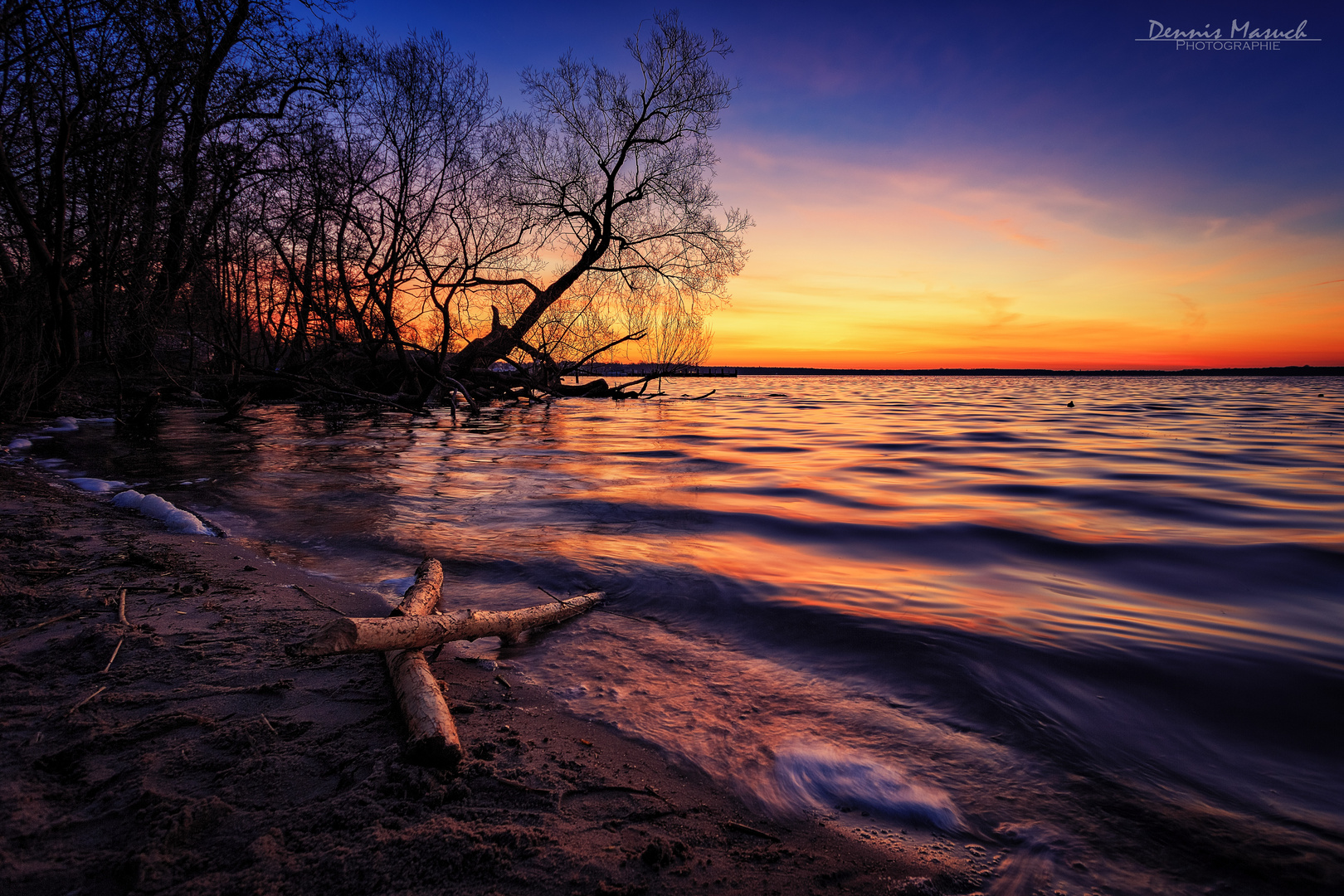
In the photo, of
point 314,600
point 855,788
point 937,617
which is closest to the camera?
point 855,788

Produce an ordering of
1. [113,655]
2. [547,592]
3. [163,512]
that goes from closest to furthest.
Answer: [113,655]
[547,592]
[163,512]

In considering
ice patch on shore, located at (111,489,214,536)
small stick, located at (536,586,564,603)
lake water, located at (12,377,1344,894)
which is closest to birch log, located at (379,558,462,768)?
lake water, located at (12,377,1344,894)

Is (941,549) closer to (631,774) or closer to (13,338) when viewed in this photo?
(631,774)

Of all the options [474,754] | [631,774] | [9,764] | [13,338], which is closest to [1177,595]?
[631,774]

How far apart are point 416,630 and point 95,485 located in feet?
21.8

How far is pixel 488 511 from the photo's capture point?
285 inches

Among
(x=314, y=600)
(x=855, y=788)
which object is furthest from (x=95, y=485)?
(x=855, y=788)

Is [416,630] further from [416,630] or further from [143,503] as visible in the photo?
[143,503]

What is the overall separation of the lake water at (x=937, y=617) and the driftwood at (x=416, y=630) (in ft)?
0.54

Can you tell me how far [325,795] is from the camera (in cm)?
196

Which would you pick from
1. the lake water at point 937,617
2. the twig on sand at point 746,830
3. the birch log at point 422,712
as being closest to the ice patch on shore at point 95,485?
the lake water at point 937,617

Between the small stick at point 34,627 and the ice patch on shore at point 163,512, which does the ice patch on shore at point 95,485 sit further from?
the small stick at point 34,627

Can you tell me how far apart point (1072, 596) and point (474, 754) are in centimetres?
463

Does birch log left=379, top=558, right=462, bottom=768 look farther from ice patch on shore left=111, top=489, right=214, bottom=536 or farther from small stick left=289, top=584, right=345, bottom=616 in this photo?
ice patch on shore left=111, top=489, right=214, bottom=536
